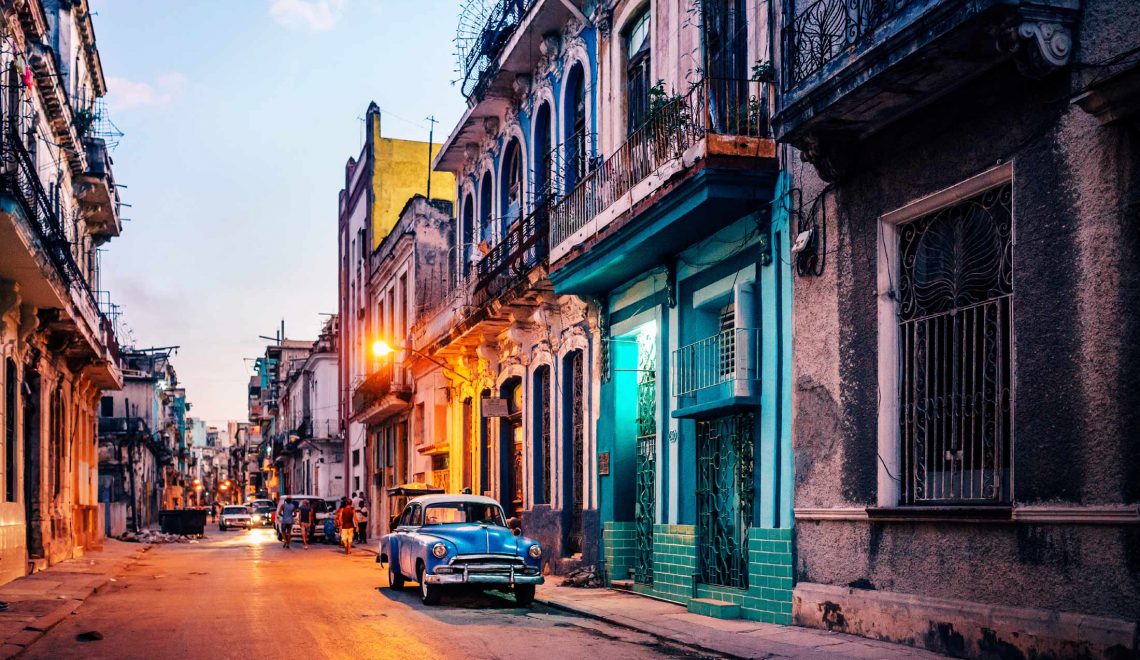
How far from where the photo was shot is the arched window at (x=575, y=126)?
20.2 metres

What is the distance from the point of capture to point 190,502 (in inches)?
4665

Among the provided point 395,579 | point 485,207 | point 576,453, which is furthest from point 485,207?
point 395,579

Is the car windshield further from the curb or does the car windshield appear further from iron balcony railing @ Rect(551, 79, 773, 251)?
iron balcony railing @ Rect(551, 79, 773, 251)

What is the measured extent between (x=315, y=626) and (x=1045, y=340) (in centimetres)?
804

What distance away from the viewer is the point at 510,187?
25.1 meters

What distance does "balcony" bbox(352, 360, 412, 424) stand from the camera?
34312 mm

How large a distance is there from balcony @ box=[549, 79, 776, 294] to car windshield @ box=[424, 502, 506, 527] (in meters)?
3.69

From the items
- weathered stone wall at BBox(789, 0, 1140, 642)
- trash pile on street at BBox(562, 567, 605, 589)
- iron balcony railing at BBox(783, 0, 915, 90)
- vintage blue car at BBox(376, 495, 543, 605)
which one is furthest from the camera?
trash pile on street at BBox(562, 567, 605, 589)

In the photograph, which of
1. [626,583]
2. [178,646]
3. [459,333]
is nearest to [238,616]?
[178,646]

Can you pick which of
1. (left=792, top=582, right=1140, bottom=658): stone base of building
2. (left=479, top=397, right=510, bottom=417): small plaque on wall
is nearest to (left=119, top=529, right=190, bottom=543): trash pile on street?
(left=479, top=397, right=510, bottom=417): small plaque on wall

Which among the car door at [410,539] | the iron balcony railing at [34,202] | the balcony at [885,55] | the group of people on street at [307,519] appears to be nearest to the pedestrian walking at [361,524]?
the group of people on street at [307,519]

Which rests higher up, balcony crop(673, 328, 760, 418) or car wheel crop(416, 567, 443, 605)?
balcony crop(673, 328, 760, 418)

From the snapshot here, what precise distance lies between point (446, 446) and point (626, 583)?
1276 cm

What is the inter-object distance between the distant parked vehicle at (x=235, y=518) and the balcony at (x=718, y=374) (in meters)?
47.7
